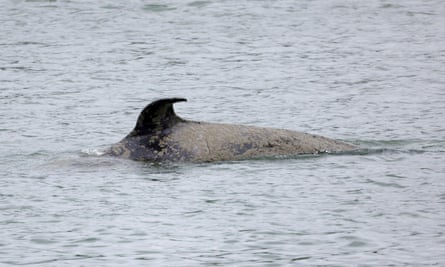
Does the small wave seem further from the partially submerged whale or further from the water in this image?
the partially submerged whale

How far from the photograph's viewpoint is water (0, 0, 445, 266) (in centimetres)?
1212

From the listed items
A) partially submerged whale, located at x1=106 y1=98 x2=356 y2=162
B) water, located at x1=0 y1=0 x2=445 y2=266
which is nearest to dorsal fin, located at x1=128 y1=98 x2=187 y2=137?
partially submerged whale, located at x1=106 y1=98 x2=356 y2=162

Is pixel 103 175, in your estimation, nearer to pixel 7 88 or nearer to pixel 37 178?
pixel 37 178

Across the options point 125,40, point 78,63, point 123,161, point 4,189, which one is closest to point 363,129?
point 123,161

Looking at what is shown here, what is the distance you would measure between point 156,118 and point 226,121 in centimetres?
442

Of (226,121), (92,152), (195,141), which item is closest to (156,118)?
(195,141)

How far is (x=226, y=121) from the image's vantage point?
19.4 metres

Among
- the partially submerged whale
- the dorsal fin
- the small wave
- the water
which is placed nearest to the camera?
the water

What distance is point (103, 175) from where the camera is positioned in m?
14.8

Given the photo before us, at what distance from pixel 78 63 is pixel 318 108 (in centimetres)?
667

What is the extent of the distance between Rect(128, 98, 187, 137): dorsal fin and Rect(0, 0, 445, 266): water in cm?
48

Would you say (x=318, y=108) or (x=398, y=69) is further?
(x=398, y=69)

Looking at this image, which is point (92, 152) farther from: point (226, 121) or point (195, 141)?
point (226, 121)

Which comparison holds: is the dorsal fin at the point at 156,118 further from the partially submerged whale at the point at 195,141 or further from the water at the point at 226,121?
the water at the point at 226,121
